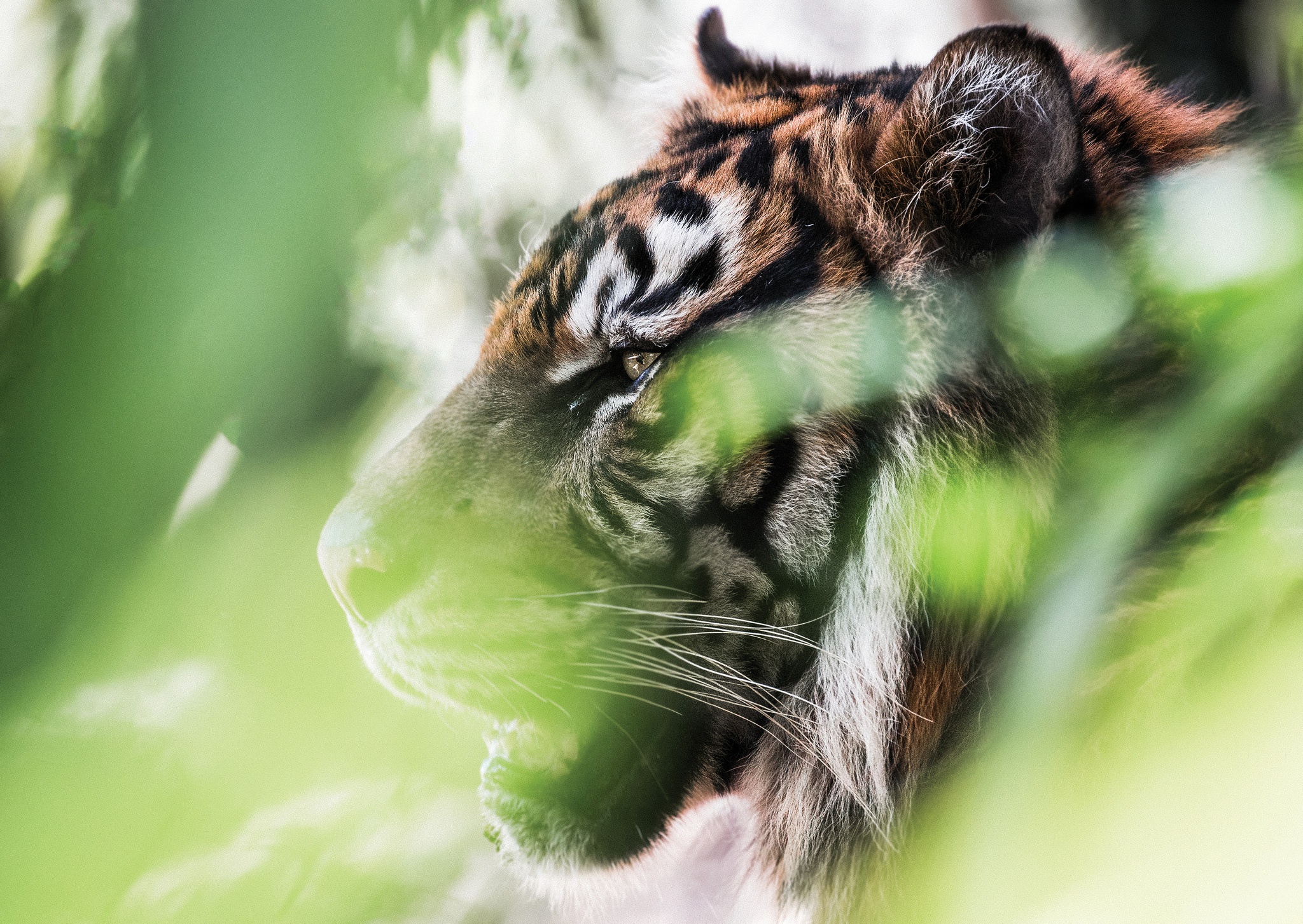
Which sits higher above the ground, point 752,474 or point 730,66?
point 730,66

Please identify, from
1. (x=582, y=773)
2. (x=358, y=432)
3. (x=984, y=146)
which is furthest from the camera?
(x=358, y=432)

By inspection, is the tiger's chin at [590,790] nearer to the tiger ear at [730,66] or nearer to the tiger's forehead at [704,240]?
the tiger's forehead at [704,240]

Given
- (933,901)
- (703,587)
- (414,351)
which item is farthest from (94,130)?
(933,901)

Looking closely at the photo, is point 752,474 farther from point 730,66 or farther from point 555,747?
point 730,66

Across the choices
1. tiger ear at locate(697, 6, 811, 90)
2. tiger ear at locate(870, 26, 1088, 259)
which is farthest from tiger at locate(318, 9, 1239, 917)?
tiger ear at locate(697, 6, 811, 90)

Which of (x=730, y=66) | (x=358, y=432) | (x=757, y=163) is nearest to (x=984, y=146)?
(x=757, y=163)

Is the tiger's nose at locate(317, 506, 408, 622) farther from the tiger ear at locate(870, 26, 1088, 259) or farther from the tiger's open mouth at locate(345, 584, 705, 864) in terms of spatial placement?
the tiger ear at locate(870, 26, 1088, 259)
